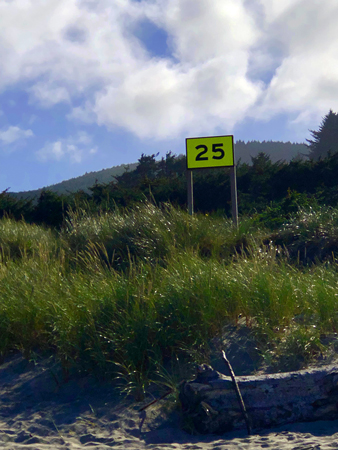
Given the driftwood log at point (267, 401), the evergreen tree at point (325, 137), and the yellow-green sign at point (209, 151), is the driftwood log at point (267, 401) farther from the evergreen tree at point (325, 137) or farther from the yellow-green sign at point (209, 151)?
the evergreen tree at point (325, 137)

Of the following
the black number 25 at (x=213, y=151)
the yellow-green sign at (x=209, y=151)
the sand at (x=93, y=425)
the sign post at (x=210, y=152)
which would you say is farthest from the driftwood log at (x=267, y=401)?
the black number 25 at (x=213, y=151)

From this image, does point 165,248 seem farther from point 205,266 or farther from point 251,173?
point 251,173

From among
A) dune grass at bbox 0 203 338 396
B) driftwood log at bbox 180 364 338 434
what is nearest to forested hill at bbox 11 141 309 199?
dune grass at bbox 0 203 338 396

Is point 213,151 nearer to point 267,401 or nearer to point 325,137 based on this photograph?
point 267,401

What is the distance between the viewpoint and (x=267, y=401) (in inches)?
131

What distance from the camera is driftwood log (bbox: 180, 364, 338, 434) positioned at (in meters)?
3.31

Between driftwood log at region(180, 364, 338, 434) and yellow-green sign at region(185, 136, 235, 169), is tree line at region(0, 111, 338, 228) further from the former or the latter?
driftwood log at region(180, 364, 338, 434)

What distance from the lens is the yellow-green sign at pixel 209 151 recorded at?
9.93m

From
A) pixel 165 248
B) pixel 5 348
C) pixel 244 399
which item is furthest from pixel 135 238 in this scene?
pixel 244 399

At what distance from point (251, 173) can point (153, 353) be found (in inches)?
390

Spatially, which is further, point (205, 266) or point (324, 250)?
point (324, 250)

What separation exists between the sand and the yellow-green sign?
6553 millimetres

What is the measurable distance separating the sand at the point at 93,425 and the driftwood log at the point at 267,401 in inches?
3.0

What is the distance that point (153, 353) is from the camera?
13.8 feet
